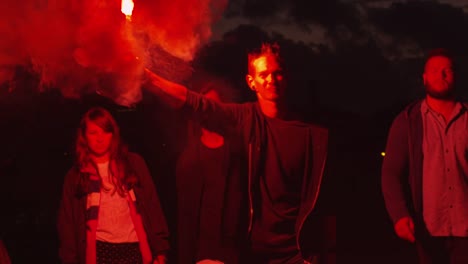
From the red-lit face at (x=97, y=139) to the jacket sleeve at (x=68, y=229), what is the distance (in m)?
0.36

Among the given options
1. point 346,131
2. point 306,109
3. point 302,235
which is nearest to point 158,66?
point 306,109

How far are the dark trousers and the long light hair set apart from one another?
245 centimetres

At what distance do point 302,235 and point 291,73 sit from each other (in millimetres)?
1423

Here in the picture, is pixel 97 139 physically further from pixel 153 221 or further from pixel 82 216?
pixel 153 221

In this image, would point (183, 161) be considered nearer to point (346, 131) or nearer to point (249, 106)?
point (249, 106)

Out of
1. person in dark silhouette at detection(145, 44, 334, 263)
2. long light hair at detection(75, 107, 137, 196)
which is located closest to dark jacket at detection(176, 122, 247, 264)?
person in dark silhouette at detection(145, 44, 334, 263)

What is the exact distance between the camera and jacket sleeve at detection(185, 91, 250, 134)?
20.1 feet

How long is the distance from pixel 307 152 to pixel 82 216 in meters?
1.91

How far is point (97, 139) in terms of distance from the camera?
6.56 meters

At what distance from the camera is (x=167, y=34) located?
705cm

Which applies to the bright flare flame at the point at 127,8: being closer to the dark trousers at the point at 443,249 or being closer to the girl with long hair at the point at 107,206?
the girl with long hair at the point at 107,206

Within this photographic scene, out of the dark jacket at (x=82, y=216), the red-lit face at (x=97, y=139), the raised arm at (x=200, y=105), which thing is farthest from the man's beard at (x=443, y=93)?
the red-lit face at (x=97, y=139)

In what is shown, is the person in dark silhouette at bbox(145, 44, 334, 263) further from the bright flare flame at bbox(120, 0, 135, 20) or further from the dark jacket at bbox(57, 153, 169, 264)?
the bright flare flame at bbox(120, 0, 135, 20)

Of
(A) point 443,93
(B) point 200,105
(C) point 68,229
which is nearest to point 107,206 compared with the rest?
(C) point 68,229
